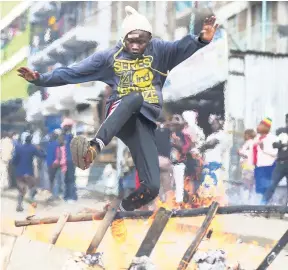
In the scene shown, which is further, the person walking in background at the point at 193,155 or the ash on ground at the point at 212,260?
the person walking in background at the point at 193,155

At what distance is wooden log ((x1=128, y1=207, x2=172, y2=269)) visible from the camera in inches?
153

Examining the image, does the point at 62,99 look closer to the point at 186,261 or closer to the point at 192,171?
the point at 192,171

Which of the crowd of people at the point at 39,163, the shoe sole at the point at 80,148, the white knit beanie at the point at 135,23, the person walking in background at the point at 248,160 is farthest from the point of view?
the crowd of people at the point at 39,163

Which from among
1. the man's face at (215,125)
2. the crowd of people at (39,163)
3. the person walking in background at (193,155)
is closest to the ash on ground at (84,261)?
the crowd of people at (39,163)

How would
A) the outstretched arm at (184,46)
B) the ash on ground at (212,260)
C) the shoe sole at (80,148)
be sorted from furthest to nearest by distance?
1. the ash on ground at (212,260)
2. the outstretched arm at (184,46)
3. the shoe sole at (80,148)

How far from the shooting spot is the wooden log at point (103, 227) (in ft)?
12.8

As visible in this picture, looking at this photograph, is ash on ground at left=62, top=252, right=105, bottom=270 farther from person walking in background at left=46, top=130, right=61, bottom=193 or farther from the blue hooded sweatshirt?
the blue hooded sweatshirt

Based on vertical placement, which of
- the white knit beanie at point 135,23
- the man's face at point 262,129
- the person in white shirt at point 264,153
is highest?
the white knit beanie at point 135,23

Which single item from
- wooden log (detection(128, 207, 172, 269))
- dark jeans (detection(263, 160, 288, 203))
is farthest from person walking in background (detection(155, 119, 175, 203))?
dark jeans (detection(263, 160, 288, 203))

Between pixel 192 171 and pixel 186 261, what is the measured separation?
0.65 meters

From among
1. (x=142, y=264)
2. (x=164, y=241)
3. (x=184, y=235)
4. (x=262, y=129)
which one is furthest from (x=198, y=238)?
(x=262, y=129)

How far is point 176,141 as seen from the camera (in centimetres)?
395

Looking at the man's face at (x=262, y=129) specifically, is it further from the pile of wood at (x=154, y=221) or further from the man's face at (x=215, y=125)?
the pile of wood at (x=154, y=221)

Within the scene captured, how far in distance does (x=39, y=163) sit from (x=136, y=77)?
3.36 ft
